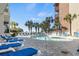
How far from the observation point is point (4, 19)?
2416 millimetres

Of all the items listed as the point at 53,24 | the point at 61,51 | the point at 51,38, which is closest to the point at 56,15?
the point at 53,24

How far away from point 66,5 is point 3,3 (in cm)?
78

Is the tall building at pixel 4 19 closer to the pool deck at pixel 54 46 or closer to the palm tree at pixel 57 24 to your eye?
the pool deck at pixel 54 46

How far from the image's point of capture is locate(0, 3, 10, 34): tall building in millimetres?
2396

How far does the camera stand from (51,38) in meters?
2.42

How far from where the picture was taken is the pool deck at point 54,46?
2369mm

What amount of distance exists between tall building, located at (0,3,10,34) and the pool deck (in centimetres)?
27

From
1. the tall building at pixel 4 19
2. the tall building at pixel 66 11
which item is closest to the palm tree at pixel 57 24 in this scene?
the tall building at pixel 66 11

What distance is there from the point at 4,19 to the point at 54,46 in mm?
709

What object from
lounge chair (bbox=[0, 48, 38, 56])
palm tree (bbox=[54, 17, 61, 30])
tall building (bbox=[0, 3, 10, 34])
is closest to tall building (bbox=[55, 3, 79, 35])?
palm tree (bbox=[54, 17, 61, 30])

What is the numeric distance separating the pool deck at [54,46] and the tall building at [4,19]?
266 mm

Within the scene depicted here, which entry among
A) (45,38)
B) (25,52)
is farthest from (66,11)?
(25,52)

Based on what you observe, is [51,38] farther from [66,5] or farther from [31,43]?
[66,5]

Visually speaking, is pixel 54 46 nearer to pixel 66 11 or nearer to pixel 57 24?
pixel 57 24
